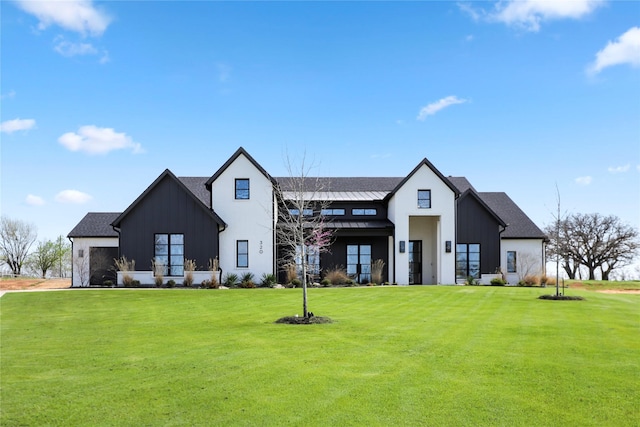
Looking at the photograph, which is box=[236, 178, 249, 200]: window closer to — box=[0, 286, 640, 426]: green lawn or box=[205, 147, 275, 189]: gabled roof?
box=[205, 147, 275, 189]: gabled roof

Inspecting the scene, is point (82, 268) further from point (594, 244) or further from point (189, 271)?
point (594, 244)

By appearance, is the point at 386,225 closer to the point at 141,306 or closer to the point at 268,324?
the point at 141,306

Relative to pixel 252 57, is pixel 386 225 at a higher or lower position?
lower

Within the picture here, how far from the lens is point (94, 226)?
107 feet

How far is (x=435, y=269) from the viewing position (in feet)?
111

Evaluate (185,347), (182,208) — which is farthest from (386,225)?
(185,347)

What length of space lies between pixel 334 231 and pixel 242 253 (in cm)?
561

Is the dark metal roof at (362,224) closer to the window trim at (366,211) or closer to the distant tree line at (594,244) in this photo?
the window trim at (366,211)

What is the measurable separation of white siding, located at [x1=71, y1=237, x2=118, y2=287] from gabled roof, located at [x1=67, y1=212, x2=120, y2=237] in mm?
266

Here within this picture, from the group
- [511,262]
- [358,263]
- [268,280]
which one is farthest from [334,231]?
[511,262]

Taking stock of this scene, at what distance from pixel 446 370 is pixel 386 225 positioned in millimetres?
23591

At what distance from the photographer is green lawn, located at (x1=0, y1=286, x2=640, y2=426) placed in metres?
6.89

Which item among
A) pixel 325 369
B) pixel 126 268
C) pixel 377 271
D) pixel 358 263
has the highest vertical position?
pixel 126 268

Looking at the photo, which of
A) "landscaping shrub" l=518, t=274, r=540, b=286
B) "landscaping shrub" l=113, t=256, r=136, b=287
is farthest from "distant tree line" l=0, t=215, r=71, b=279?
"landscaping shrub" l=518, t=274, r=540, b=286
